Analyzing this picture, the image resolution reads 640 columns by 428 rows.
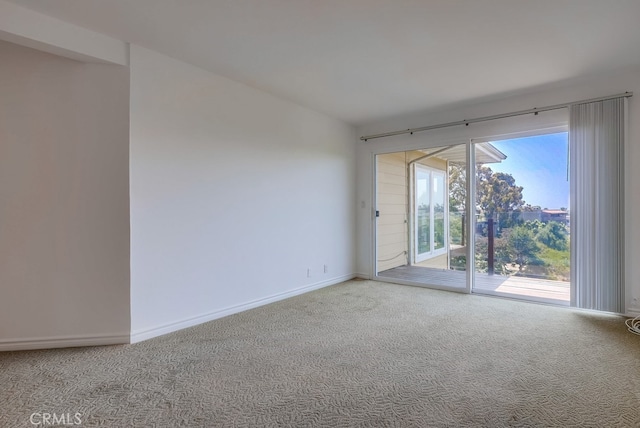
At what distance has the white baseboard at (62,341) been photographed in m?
2.57

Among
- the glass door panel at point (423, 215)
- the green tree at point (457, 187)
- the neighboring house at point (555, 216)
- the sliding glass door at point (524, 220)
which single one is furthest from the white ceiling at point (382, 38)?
the glass door panel at point (423, 215)

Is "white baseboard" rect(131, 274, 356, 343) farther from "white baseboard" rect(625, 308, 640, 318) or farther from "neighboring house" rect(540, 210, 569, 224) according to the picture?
"white baseboard" rect(625, 308, 640, 318)

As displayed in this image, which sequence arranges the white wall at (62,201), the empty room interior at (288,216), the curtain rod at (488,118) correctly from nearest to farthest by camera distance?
1. the empty room interior at (288,216)
2. the white wall at (62,201)
3. the curtain rod at (488,118)

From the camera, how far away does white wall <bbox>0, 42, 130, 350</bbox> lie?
255cm

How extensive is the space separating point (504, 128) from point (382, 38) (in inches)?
91.8

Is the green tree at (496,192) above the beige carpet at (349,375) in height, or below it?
above

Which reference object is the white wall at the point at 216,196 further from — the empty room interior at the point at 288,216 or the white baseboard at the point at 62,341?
the white baseboard at the point at 62,341

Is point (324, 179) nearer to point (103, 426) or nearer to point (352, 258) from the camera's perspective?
point (352, 258)

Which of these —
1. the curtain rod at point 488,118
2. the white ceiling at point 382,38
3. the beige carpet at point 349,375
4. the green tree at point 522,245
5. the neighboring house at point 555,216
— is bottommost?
the beige carpet at point 349,375

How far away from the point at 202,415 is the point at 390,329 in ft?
5.94

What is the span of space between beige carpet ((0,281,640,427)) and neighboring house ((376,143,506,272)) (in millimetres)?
2493

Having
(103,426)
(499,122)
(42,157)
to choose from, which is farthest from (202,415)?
(499,122)

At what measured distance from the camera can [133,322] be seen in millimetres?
2750

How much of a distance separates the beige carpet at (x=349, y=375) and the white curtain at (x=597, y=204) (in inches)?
13.4
